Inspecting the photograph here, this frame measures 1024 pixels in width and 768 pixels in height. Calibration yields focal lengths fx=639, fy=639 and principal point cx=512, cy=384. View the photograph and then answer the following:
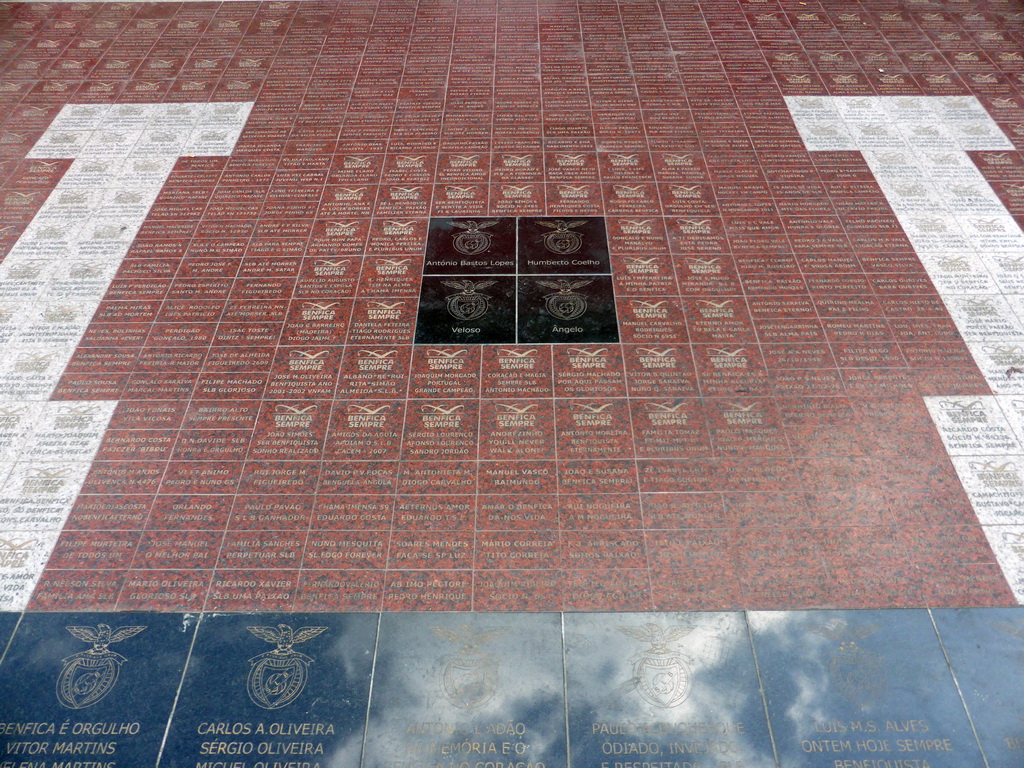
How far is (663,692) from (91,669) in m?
4.05

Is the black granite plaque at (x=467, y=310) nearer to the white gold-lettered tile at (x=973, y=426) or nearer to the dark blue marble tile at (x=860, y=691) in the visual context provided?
the dark blue marble tile at (x=860, y=691)

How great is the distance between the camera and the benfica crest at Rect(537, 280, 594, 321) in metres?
6.38

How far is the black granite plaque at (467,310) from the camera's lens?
625 cm

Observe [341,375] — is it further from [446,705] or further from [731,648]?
[731,648]

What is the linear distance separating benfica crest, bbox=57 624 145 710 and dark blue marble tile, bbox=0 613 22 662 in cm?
42

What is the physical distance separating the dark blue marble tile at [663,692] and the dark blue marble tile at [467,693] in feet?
0.60

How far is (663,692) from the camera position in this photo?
14.5 ft

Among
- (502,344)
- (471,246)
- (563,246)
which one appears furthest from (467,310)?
(563,246)

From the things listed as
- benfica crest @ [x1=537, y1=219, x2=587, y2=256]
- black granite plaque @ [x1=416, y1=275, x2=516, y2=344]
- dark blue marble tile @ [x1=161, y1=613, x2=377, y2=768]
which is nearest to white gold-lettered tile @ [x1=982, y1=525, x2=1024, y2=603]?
black granite plaque @ [x1=416, y1=275, x2=516, y2=344]

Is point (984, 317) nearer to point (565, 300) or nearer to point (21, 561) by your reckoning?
point (565, 300)

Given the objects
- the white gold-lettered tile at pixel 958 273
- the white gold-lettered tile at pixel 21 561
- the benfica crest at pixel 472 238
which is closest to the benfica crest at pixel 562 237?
the benfica crest at pixel 472 238

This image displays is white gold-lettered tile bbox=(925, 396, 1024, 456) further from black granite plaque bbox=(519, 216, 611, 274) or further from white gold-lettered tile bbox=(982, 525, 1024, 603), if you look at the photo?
black granite plaque bbox=(519, 216, 611, 274)

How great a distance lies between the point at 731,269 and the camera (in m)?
6.73

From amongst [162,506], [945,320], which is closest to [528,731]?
[162,506]
